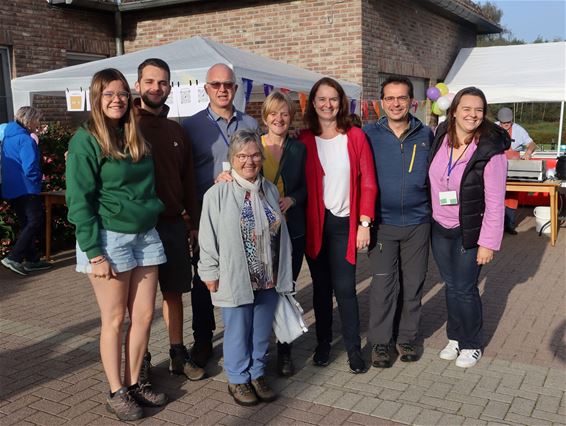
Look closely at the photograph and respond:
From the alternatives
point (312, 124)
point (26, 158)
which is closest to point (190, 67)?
point (26, 158)

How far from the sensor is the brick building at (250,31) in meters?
10.4

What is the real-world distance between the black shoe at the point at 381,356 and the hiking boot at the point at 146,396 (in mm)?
1461

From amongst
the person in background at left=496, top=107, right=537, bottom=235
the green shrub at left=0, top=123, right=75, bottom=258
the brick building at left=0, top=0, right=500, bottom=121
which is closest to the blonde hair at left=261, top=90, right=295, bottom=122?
the green shrub at left=0, top=123, right=75, bottom=258

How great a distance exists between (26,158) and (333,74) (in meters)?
5.74

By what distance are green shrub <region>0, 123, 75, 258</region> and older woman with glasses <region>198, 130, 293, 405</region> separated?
5.03 meters

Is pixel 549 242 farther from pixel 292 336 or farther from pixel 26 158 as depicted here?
pixel 26 158

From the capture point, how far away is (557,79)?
12031 mm

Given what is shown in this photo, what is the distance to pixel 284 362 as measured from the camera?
394 centimetres

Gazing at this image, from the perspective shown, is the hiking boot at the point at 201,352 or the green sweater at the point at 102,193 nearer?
the green sweater at the point at 102,193

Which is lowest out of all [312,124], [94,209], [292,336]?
[292,336]

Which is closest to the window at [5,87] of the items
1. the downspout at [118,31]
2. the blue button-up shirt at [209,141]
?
the downspout at [118,31]

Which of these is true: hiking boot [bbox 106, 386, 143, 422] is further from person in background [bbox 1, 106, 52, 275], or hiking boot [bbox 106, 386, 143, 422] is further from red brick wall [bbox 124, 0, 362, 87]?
red brick wall [bbox 124, 0, 362, 87]

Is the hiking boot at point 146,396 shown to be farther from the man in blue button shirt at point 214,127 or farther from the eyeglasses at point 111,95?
the eyeglasses at point 111,95

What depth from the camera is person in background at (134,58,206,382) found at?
3.52 m
